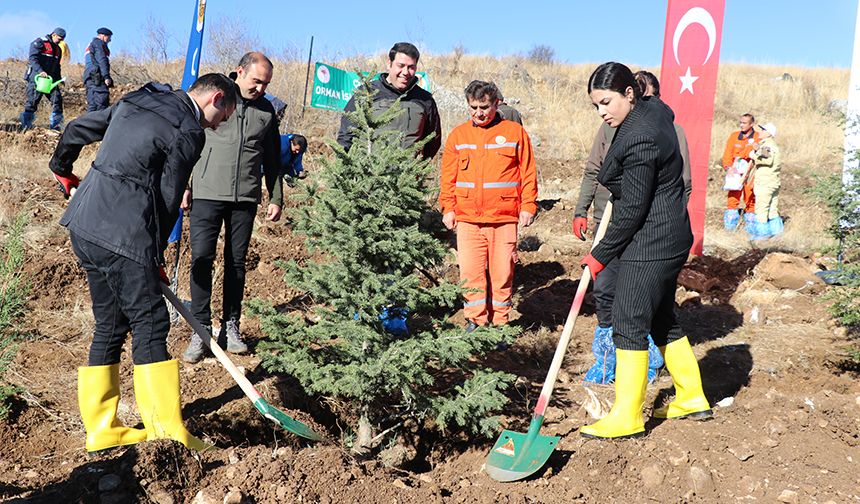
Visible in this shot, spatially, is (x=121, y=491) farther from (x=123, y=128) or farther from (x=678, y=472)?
(x=678, y=472)

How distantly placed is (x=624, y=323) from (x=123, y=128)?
2721 mm

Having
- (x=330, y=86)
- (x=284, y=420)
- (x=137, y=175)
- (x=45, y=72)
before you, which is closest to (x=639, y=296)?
(x=284, y=420)

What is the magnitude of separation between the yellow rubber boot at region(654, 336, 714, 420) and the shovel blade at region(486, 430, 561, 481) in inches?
34.9

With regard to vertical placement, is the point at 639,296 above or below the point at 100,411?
above

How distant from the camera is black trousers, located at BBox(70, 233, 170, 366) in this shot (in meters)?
3.56

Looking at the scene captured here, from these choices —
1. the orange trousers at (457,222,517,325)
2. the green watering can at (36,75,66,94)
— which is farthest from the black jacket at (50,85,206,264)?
the green watering can at (36,75,66,94)

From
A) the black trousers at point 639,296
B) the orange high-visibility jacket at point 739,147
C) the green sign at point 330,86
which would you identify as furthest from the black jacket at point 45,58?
the black trousers at point 639,296

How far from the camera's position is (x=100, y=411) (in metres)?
3.76

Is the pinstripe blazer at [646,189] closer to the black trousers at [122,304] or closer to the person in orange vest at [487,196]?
the person in orange vest at [487,196]

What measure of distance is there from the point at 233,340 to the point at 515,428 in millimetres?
2049

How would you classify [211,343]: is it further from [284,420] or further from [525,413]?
[525,413]

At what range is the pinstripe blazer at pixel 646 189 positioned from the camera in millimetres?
3811

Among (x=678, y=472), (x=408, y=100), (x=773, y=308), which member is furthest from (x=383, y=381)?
(x=773, y=308)

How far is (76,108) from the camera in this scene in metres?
16.5
